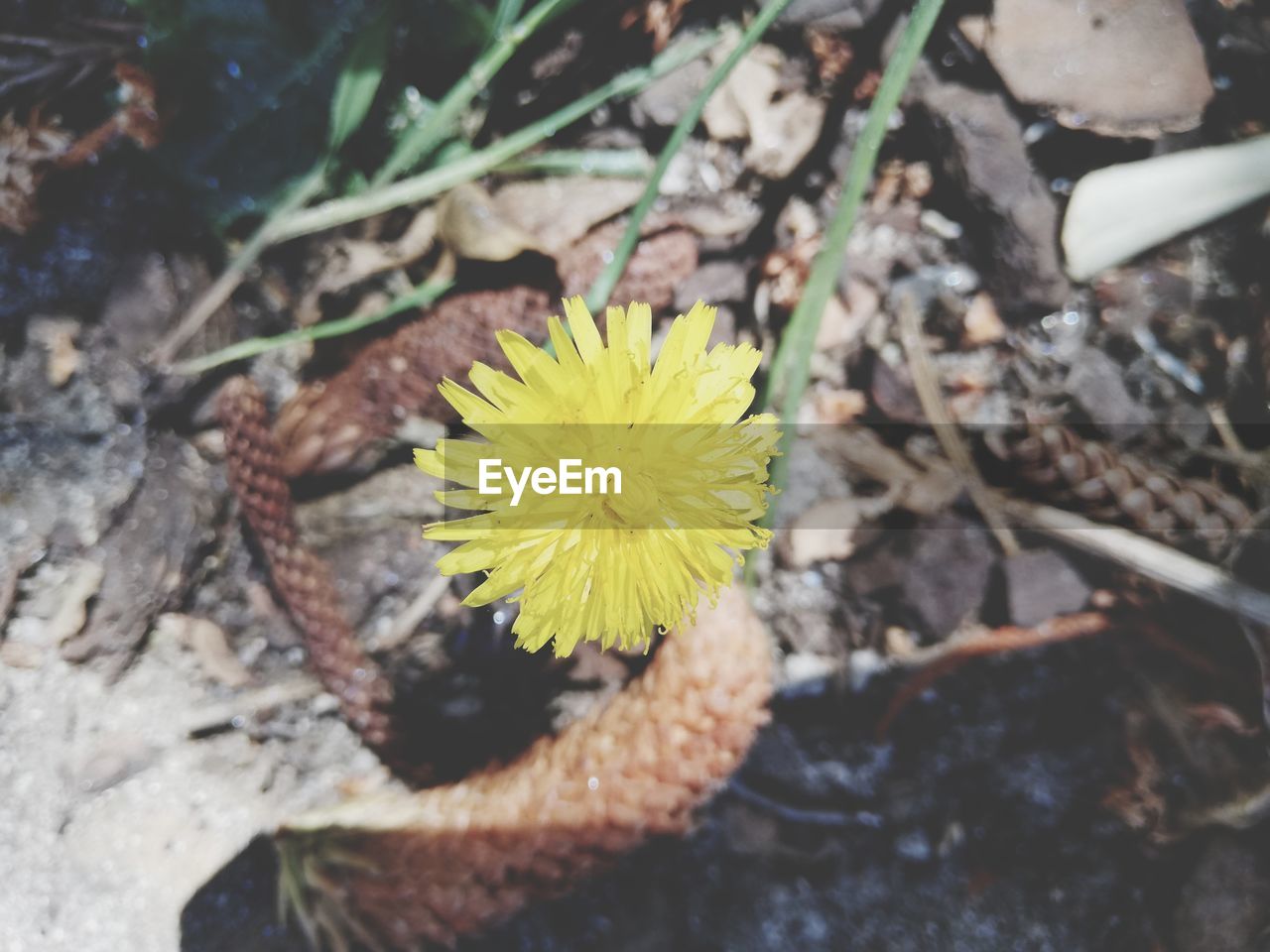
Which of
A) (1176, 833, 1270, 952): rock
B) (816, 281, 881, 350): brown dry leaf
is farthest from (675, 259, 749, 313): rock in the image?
(1176, 833, 1270, 952): rock

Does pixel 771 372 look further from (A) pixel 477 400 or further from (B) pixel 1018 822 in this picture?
(B) pixel 1018 822

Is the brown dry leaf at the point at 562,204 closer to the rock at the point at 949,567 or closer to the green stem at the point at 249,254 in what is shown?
the green stem at the point at 249,254

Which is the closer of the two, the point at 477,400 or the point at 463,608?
the point at 477,400

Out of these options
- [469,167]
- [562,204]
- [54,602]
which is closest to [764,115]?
[562,204]

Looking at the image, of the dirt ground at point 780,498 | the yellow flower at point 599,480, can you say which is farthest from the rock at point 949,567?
the yellow flower at point 599,480

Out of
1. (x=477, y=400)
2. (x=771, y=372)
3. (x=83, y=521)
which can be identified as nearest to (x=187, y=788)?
(x=83, y=521)

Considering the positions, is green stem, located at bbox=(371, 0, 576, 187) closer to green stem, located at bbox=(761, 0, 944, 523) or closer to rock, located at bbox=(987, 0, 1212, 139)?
green stem, located at bbox=(761, 0, 944, 523)
